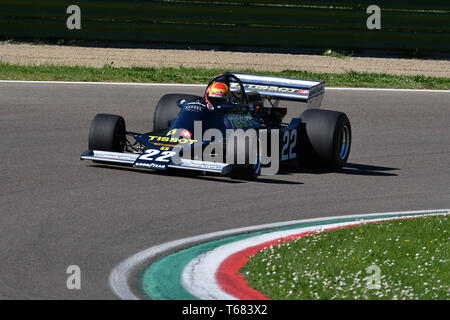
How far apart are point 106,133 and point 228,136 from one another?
1.42m

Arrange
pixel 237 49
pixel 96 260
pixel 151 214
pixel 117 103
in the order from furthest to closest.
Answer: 1. pixel 237 49
2. pixel 117 103
3. pixel 151 214
4. pixel 96 260

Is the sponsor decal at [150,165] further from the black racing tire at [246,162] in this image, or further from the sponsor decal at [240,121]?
the sponsor decal at [240,121]

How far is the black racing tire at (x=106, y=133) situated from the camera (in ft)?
35.1

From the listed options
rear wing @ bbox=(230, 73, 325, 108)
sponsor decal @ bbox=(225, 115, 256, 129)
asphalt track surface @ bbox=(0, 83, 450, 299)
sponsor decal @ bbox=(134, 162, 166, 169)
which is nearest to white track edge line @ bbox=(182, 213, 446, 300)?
asphalt track surface @ bbox=(0, 83, 450, 299)

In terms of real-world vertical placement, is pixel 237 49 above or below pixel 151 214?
above

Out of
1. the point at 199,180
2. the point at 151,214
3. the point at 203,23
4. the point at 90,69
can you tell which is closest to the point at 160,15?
the point at 203,23

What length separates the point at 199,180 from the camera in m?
10.3

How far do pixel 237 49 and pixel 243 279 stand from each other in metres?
14.0

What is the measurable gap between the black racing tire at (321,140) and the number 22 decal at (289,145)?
0.27 feet

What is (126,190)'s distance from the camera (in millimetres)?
9562

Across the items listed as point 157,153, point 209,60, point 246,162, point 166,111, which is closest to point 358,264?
point 246,162

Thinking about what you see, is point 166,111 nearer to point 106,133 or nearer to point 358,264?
point 106,133

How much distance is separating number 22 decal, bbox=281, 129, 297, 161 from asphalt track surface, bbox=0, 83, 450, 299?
211mm
